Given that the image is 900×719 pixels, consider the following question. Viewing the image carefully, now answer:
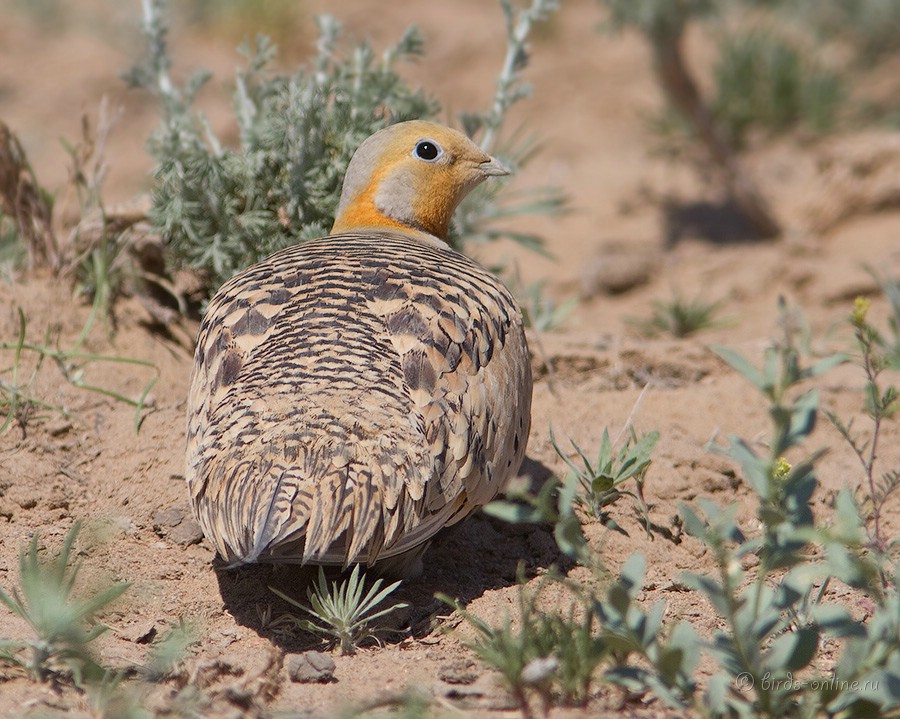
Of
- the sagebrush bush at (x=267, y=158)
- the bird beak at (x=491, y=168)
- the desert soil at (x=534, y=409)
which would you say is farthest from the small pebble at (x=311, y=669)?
the bird beak at (x=491, y=168)

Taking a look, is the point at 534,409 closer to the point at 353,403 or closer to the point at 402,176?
the point at 402,176

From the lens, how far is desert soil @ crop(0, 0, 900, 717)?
3.22 meters

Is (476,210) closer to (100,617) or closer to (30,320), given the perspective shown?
(30,320)

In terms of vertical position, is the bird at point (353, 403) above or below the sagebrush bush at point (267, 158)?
below

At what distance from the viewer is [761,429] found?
187 inches

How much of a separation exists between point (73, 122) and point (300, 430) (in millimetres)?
7353

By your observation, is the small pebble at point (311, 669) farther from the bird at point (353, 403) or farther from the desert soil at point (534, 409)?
the bird at point (353, 403)

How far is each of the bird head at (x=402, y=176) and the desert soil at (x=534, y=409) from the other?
93cm

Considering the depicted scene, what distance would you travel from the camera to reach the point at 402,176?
4500mm

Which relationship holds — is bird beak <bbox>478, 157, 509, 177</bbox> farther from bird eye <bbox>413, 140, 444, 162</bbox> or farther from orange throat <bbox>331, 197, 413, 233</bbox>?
orange throat <bbox>331, 197, 413, 233</bbox>

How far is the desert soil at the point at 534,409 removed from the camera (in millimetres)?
3219

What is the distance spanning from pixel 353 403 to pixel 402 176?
160cm

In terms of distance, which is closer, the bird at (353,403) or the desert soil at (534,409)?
the bird at (353,403)

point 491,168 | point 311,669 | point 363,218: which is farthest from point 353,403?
point 491,168
